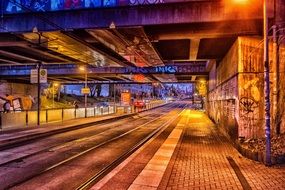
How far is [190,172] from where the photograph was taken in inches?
352

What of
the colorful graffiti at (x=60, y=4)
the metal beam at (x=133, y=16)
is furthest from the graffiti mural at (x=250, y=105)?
the colorful graffiti at (x=60, y=4)

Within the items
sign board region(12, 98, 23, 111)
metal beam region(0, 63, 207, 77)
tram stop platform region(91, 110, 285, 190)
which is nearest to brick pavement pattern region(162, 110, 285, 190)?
tram stop platform region(91, 110, 285, 190)

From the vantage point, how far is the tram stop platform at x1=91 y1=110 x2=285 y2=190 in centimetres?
760

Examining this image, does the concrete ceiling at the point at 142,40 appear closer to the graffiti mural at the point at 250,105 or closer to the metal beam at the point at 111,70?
the graffiti mural at the point at 250,105

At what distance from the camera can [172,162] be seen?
1042 centimetres

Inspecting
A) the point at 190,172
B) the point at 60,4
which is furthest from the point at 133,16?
the point at 190,172

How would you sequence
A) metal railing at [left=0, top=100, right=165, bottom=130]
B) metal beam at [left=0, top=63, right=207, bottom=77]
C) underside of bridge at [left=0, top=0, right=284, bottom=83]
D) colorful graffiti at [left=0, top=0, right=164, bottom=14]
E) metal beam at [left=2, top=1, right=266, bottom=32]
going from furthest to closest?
1. metal beam at [left=0, top=63, right=207, bottom=77]
2. metal railing at [left=0, top=100, right=165, bottom=130]
3. colorful graffiti at [left=0, top=0, right=164, bottom=14]
4. underside of bridge at [left=0, top=0, right=284, bottom=83]
5. metal beam at [left=2, top=1, right=266, bottom=32]

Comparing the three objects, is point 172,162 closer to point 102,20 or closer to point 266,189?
point 266,189

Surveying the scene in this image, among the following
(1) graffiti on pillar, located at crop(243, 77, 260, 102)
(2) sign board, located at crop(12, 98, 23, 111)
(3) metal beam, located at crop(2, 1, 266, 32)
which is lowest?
(2) sign board, located at crop(12, 98, 23, 111)

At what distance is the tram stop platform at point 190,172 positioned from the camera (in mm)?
7602

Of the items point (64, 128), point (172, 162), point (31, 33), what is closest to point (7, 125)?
point (64, 128)

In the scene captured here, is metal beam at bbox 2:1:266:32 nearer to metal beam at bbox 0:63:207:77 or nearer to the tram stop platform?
the tram stop platform

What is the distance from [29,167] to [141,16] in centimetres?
792

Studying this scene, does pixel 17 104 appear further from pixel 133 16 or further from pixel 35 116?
pixel 133 16
